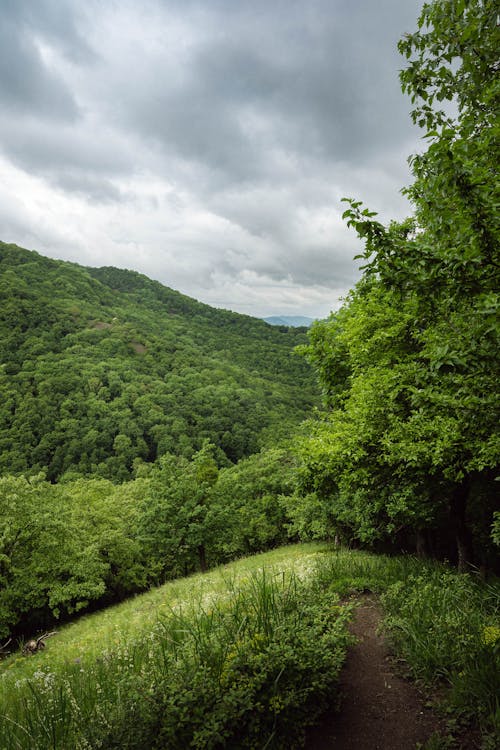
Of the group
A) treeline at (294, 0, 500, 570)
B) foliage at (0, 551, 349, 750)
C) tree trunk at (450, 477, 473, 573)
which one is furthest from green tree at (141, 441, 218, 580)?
foliage at (0, 551, 349, 750)

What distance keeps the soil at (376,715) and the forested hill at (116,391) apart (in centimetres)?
8433

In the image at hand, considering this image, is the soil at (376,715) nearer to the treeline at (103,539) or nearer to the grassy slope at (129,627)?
the grassy slope at (129,627)

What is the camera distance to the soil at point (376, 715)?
370cm

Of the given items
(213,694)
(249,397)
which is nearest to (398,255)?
(213,694)

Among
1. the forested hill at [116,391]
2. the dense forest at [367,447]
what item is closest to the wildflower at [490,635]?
the dense forest at [367,447]

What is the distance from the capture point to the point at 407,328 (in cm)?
1044

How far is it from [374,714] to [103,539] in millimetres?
31788

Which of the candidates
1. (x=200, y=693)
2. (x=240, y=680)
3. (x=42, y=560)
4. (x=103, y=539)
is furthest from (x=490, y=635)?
(x=103, y=539)

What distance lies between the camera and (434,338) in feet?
23.3

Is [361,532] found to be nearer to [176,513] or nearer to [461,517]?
[461,517]

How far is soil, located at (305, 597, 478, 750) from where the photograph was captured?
12.1ft

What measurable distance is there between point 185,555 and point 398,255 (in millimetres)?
33753

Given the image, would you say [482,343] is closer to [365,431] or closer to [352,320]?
[365,431]

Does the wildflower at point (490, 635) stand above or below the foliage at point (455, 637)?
above
